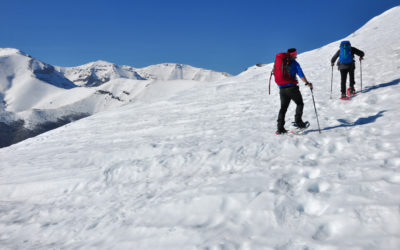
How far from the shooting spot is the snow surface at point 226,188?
11.4 ft

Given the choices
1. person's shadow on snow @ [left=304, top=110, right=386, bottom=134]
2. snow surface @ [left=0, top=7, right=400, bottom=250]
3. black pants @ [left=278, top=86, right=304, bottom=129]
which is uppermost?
black pants @ [left=278, top=86, right=304, bottom=129]

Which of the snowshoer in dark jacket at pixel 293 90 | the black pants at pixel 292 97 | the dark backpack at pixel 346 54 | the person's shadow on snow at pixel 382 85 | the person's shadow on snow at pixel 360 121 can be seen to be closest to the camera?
the snowshoer in dark jacket at pixel 293 90

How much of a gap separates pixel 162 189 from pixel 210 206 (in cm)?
158

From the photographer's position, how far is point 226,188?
4.87 meters

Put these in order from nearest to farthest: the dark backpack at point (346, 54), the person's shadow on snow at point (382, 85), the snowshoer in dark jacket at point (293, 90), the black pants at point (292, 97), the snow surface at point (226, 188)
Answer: the snow surface at point (226, 188)
the snowshoer in dark jacket at point (293, 90)
the black pants at point (292, 97)
the dark backpack at point (346, 54)
the person's shadow on snow at point (382, 85)

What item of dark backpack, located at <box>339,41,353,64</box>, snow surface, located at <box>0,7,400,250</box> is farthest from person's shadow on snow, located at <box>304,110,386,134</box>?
dark backpack, located at <box>339,41,353,64</box>

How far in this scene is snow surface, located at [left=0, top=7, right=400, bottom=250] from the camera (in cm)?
347

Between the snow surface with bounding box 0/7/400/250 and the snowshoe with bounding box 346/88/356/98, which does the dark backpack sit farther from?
the snow surface with bounding box 0/7/400/250

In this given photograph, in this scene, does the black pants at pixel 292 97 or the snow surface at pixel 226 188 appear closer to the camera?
the snow surface at pixel 226 188

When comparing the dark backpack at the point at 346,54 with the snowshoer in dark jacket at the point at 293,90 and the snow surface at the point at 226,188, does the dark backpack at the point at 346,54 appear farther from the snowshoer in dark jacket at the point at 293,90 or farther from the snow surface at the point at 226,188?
the snowshoer in dark jacket at the point at 293,90

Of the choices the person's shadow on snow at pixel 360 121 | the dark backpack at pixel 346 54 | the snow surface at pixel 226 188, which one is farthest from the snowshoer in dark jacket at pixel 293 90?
the dark backpack at pixel 346 54

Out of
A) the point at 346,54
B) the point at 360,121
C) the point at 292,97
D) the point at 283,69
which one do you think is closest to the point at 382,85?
the point at 346,54

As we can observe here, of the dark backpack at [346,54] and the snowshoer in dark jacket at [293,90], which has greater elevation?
the dark backpack at [346,54]

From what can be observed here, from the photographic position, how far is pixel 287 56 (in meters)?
6.86
